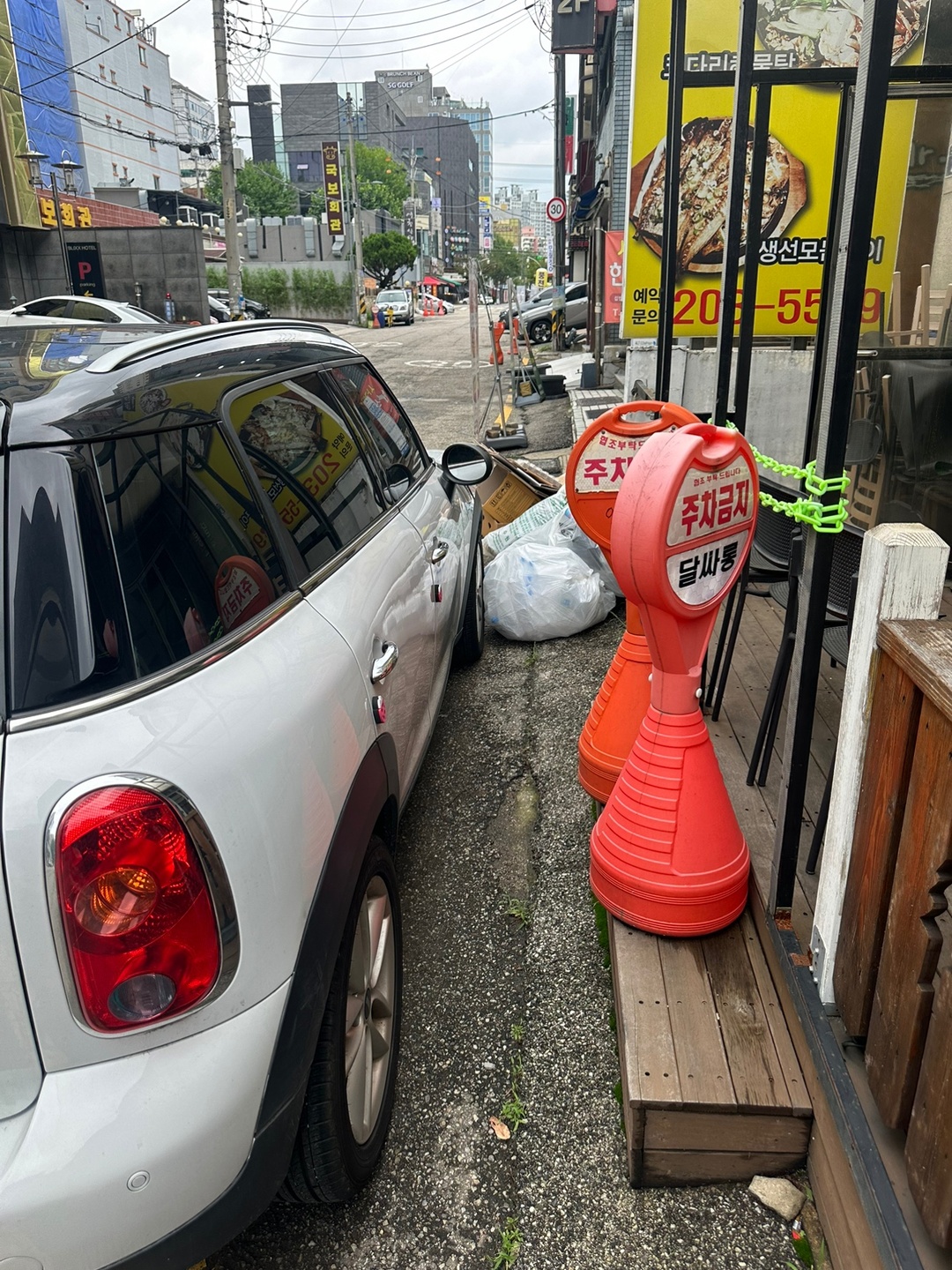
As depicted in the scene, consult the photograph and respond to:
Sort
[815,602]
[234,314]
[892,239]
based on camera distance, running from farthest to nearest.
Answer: [234,314], [892,239], [815,602]

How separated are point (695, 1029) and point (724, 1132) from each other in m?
0.22

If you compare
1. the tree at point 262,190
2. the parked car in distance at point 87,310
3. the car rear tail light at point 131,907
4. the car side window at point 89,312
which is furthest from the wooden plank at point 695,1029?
the tree at point 262,190

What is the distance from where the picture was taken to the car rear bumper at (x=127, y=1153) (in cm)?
126

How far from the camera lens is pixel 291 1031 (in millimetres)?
1560

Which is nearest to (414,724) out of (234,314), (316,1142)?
(316,1142)

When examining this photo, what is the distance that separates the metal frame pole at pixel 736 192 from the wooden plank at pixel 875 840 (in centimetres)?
194

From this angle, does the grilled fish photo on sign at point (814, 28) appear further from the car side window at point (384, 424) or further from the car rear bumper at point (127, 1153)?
the car rear bumper at point (127, 1153)

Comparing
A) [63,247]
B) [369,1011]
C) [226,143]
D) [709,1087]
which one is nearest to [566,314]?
[226,143]

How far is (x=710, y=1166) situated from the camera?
1.99 meters

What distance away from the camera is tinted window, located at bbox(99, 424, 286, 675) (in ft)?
5.01

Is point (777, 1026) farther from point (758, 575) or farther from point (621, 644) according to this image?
point (758, 575)

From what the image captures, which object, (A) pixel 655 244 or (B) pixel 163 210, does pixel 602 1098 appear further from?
(B) pixel 163 210

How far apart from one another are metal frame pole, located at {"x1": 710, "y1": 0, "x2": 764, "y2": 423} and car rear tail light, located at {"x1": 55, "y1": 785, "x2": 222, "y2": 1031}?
2.67m

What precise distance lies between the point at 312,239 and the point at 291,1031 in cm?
7278
